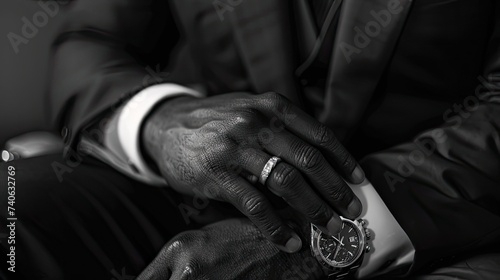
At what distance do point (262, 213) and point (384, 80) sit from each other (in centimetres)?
34

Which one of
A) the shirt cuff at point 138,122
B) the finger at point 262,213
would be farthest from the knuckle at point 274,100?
the shirt cuff at point 138,122

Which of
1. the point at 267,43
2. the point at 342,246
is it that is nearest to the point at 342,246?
the point at 342,246

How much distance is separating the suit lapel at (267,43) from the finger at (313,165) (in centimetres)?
21

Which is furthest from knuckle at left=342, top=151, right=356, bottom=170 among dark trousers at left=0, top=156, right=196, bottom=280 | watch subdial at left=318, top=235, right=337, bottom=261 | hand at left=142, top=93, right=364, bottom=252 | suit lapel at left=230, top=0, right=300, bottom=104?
dark trousers at left=0, top=156, right=196, bottom=280

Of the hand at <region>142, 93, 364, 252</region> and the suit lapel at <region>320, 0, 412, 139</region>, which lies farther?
the suit lapel at <region>320, 0, 412, 139</region>

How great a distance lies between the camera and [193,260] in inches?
27.8

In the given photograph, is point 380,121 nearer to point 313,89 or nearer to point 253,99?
point 313,89

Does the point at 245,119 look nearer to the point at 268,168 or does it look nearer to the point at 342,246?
the point at 268,168

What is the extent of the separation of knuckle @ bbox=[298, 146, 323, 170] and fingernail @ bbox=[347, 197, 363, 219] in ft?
0.28

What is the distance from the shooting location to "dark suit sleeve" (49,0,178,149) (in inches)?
38.3

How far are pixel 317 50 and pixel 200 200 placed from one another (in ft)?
1.02

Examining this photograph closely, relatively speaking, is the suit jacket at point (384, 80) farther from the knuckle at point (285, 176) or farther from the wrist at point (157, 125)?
the knuckle at point (285, 176)

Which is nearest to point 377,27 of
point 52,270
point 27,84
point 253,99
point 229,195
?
point 253,99

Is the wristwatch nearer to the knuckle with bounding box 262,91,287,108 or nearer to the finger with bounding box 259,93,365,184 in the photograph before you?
the finger with bounding box 259,93,365,184
